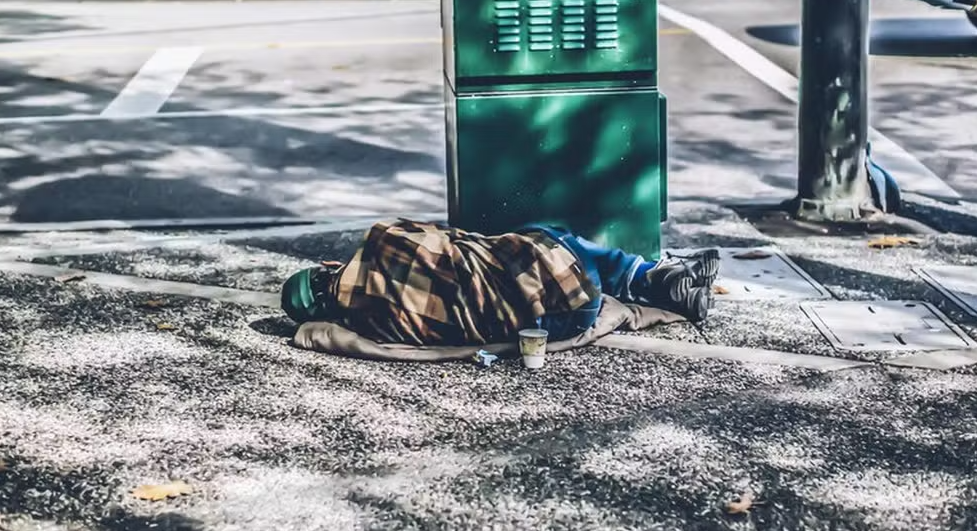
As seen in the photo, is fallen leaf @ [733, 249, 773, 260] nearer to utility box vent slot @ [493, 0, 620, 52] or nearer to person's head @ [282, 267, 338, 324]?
utility box vent slot @ [493, 0, 620, 52]

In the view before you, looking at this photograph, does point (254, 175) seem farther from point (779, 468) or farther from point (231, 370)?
point (779, 468)

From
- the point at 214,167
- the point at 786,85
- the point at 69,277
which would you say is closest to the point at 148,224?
the point at 69,277

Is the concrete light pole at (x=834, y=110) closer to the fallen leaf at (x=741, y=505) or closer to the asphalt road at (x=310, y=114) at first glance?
the asphalt road at (x=310, y=114)

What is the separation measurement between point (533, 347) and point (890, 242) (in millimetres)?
2730

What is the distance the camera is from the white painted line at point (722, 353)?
18.6ft

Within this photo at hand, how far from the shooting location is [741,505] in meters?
4.32

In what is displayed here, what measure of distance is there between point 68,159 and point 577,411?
6246mm

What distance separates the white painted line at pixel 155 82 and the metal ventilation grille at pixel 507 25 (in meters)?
6.47

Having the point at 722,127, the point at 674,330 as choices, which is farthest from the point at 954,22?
the point at 674,330

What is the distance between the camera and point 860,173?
8.09 metres

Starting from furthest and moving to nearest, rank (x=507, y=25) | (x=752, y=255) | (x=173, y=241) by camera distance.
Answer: (x=173, y=241), (x=752, y=255), (x=507, y=25)

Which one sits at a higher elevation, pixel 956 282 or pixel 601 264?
pixel 601 264

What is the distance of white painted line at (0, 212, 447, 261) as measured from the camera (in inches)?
301

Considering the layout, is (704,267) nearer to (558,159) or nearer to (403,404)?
(558,159)
